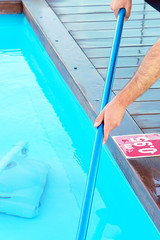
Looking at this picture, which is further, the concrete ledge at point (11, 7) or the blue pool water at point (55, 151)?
the concrete ledge at point (11, 7)

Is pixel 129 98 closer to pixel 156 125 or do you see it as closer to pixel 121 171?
pixel 121 171

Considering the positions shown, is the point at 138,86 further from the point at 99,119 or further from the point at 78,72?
the point at 78,72

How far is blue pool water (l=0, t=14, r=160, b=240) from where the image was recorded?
234cm

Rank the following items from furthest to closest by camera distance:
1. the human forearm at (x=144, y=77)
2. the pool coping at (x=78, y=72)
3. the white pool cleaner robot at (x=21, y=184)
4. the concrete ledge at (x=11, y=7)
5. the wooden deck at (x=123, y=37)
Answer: the concrete ledge at (x=11, y=7), the wooden deck at (x=123, y=37), the white pool cleaner robot at (x=21, y=184), the pool coping at (x=78, y=72), the human forearm at (x=144, y=77)

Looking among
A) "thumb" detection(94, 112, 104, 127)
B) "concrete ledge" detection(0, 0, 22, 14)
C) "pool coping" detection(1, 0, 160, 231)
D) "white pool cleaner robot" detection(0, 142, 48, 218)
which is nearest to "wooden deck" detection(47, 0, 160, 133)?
"pool coping" detection(1, 0, 160, 231)

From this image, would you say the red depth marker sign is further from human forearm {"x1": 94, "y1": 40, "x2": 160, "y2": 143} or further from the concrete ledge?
the concrete ledge

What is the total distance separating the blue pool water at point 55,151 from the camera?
2.34 m

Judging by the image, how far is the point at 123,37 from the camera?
3.81 meters

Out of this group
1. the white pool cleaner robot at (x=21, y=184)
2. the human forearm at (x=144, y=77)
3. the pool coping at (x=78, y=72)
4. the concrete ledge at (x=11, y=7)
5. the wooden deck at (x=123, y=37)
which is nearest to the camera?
the human forearm at (x=144, y=77)

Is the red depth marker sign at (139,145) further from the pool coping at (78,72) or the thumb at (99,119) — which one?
the thumb at (99,119)

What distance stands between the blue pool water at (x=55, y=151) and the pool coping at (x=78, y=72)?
0.12m

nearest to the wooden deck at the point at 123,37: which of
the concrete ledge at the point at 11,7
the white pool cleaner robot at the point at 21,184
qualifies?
the concrete ledge at the point at 11,7

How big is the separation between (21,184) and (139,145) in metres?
0.56

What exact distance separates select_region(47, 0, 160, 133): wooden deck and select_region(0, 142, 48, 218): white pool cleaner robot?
0.54 meters
